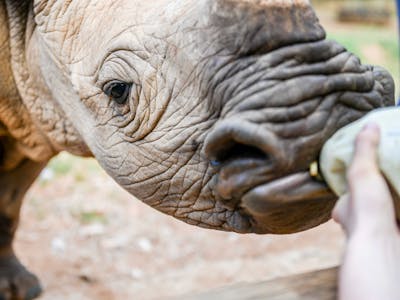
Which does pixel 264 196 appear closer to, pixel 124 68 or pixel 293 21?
pixel 293 21

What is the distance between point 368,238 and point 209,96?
2.59 ft

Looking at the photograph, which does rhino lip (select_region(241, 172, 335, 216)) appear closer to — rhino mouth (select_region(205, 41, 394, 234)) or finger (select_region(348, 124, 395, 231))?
rhino mouth (select_region(205, 41, 394, 234))

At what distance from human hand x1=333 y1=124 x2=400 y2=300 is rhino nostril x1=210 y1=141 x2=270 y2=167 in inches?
15.2

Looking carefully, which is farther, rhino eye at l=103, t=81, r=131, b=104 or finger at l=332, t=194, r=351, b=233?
rhino eye at l=103, t=81, r=131, b=104

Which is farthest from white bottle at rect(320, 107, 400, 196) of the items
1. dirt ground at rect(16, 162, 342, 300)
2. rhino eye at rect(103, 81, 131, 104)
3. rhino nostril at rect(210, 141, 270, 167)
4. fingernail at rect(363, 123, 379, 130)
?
dirt ground at rect(16, 162, 342, 300)

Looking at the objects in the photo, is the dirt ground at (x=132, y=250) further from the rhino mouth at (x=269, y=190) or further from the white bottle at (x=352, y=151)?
the white bottle at (x=352, y=151)

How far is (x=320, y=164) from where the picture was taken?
173cm

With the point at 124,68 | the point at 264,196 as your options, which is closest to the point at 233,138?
the point at 264,196

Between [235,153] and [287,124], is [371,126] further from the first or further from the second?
[235,153]

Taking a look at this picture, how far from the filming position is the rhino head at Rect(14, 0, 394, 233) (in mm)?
1760

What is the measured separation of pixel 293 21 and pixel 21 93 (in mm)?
1306

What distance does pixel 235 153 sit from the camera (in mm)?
1867

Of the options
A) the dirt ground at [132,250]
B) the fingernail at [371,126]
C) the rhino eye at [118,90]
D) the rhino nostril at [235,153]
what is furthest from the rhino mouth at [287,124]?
the dirt ground at [132,250]

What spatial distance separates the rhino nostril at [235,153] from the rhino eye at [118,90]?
484 mm
